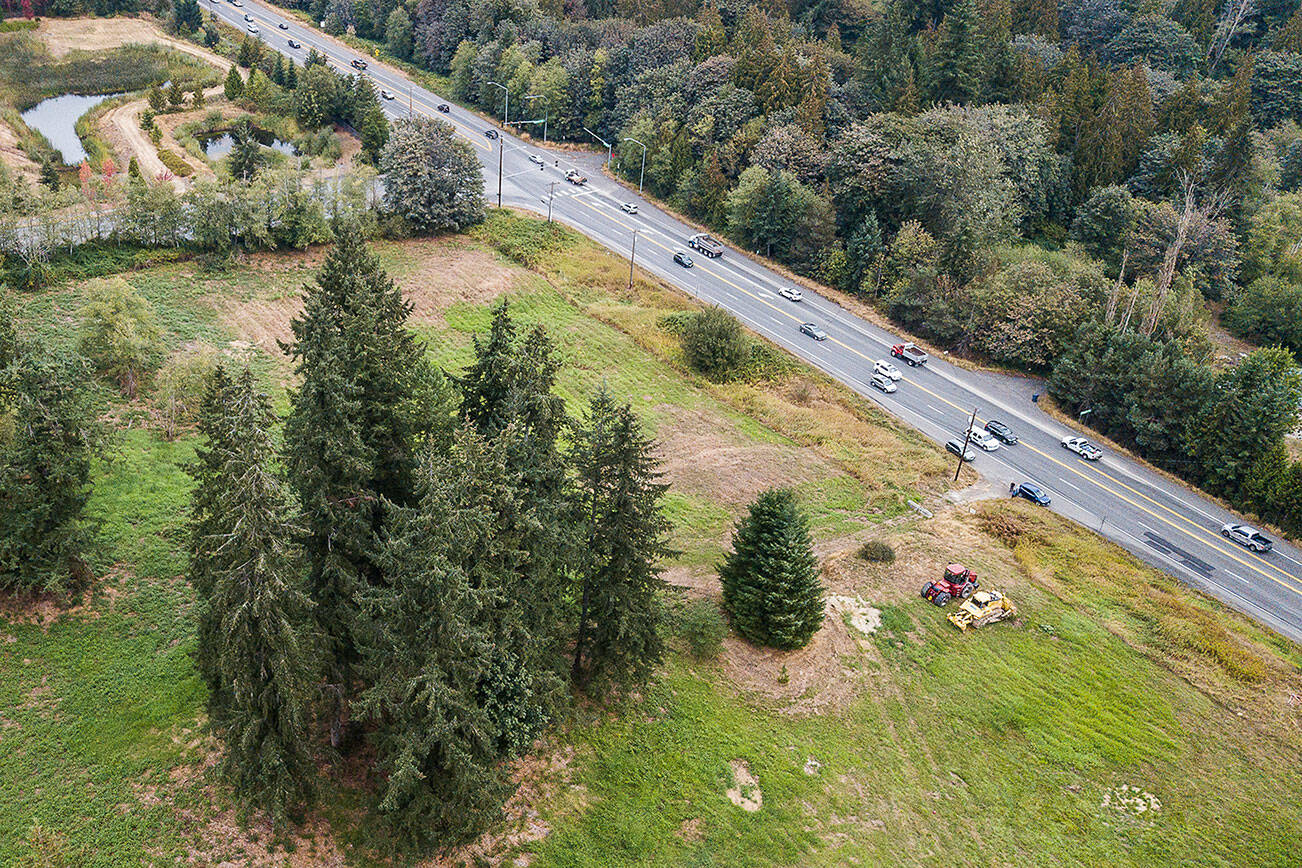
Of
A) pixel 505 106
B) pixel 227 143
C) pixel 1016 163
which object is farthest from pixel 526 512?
pixel 227 143

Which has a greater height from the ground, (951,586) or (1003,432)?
(1003,432)

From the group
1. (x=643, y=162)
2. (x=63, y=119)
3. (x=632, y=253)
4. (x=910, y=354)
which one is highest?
(x=643, y=162)

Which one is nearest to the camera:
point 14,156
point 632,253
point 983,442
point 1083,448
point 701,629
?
point 701,629

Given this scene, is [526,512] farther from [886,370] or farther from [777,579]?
[886,370]

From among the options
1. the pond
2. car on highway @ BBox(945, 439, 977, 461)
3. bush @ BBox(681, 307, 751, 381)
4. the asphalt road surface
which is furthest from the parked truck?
the pond

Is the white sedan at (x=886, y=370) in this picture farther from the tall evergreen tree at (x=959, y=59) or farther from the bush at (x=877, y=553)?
the tall evergreen tree at (x=959, y=59)

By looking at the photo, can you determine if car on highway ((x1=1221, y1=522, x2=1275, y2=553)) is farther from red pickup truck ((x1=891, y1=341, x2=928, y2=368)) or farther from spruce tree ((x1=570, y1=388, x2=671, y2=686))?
spruce tree ((x1=570, y1=388, x2=671, y2=686))

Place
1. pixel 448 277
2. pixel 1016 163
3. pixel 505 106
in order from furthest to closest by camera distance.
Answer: pixel 505 106, pixel 1016 163, pixel 448 277
